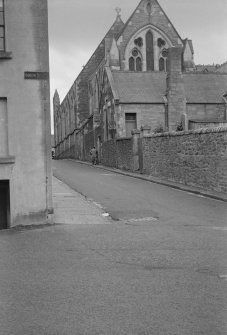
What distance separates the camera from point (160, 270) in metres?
7.71

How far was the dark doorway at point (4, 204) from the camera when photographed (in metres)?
13.2

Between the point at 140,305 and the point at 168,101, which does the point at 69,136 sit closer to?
the point at 168,101

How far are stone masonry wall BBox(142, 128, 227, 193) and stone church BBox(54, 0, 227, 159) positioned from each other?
4.39 m

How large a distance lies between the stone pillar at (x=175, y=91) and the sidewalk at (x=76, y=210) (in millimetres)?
22817

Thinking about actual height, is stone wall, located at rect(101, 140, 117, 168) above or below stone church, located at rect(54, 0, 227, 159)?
below

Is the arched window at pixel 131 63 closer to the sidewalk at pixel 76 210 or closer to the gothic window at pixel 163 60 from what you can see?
the gothic window at pixel 163 60

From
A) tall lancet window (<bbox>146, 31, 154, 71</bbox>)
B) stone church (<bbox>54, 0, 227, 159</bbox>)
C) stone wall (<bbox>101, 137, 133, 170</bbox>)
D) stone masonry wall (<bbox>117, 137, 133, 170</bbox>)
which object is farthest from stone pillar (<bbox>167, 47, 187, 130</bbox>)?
tall lancet window (<bbox>146, 31, 154, 71</bbox>)

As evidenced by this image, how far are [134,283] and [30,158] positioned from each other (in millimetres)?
6777

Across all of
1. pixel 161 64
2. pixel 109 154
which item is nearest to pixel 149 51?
pixel 161 64

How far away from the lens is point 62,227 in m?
12.4

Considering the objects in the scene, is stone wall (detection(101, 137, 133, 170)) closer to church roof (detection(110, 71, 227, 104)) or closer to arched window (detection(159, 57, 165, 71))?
church roof (detection(110, 71, 227, 104))

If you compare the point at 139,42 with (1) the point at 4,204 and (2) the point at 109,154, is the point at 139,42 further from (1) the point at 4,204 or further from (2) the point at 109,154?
(1) the point at 4,204

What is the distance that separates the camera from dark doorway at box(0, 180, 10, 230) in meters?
13.2

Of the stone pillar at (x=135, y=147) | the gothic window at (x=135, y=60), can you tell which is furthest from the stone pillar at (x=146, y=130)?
the gothic window at (x=135, y=60)
